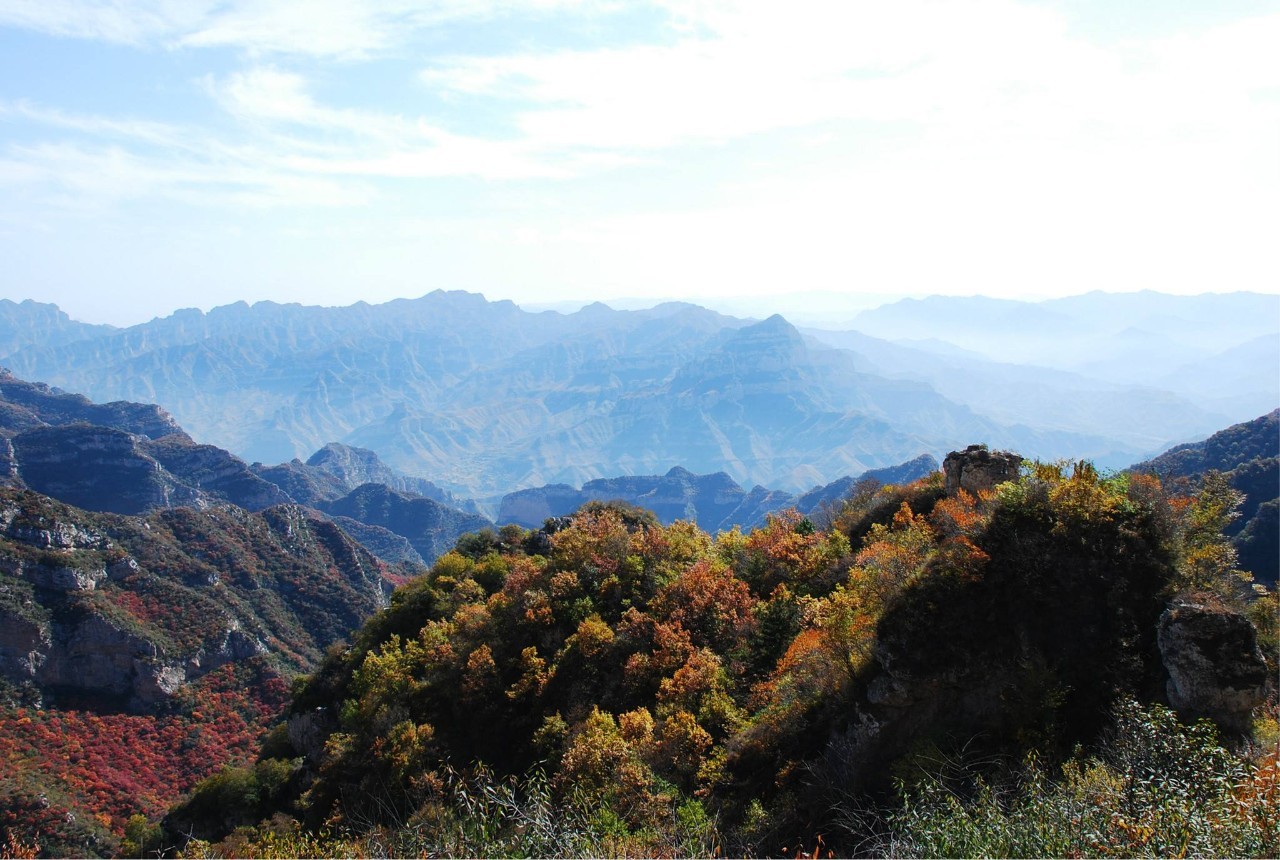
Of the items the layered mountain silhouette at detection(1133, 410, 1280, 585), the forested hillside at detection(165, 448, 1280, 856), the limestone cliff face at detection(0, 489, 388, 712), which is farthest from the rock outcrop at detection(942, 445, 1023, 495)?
the limestone cliff face at detection(0, 489, 388, 712)

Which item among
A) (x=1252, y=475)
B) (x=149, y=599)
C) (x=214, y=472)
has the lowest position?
(x=149, y=599)

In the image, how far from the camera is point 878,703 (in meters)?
16.6

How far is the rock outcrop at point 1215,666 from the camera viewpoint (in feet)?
44.0

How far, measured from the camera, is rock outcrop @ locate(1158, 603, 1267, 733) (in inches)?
528

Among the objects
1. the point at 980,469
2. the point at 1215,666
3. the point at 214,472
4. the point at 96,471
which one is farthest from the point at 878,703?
the point at 214,472

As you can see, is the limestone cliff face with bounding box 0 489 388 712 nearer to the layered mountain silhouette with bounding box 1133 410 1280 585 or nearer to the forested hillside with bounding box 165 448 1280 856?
the forested hillside with bounding box 165 448 1280 856

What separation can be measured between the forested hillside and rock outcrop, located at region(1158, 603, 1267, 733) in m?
0.04

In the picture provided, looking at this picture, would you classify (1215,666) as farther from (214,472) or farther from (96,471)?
(214,472)

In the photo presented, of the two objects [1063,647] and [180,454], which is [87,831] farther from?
[180,454]

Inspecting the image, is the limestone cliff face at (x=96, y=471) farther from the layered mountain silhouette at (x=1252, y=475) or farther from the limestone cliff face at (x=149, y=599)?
the layered mountain silhouette at (x=1252, y=475)

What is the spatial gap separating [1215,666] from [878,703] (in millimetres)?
6385

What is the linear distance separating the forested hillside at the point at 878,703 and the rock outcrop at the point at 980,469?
95 millimetres

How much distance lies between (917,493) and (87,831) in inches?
2102

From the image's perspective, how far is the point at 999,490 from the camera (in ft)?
61.3
